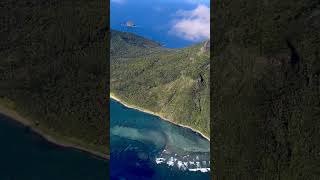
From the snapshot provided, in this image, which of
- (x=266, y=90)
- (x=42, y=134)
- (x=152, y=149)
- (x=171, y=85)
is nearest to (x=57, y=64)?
(x=42, y=134)

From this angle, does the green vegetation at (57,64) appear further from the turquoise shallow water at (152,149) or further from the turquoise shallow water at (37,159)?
the turquoise shallow water at (152,149)

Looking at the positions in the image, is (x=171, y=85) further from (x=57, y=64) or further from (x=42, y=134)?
(x=42, y=134)

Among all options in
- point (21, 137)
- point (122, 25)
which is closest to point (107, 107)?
point (21, 137)

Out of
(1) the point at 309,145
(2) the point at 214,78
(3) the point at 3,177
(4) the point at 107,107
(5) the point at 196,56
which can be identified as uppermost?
(5) the point at 196,56

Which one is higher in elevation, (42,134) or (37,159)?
(42,134)

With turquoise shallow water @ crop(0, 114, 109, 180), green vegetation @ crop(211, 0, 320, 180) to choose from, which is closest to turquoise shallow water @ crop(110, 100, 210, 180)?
green vegetation @ crop(211, 0, 320, 180)

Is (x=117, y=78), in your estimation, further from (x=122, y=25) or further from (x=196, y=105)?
(x=122, y=25)

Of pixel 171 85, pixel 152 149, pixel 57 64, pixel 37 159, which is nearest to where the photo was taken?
pixel 37 159
